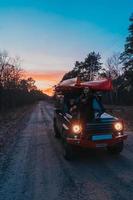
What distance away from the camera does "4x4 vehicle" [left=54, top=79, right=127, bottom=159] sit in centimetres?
1002

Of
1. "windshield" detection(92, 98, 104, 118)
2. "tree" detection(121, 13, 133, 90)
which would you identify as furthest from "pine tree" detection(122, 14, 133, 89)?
"windshield" detection(92, 98, 104, 118)

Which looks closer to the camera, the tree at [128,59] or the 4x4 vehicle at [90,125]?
the 4x4 vehicle at [90,125]

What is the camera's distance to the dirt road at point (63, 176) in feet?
22.7

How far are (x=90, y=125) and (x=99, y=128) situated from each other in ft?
0.99

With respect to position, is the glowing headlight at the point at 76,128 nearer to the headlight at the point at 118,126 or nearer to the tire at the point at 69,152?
the tire at the point at 69,152

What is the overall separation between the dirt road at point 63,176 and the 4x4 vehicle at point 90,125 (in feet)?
1.74

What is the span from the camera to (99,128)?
Answer: 10.1 metres

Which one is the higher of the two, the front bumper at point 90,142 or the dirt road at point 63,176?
the front bumper at point 90,142

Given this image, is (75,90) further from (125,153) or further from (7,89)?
(7,89)

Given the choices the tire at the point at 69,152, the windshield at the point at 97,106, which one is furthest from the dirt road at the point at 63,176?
the windshield at the point at 97,106

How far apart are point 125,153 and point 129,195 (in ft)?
14.4

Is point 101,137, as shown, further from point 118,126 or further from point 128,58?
point 128,58

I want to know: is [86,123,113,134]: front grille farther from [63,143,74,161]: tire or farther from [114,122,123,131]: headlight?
[63,143,74,161]: tire

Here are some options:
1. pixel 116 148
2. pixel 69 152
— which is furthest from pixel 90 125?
pixel 116 148
